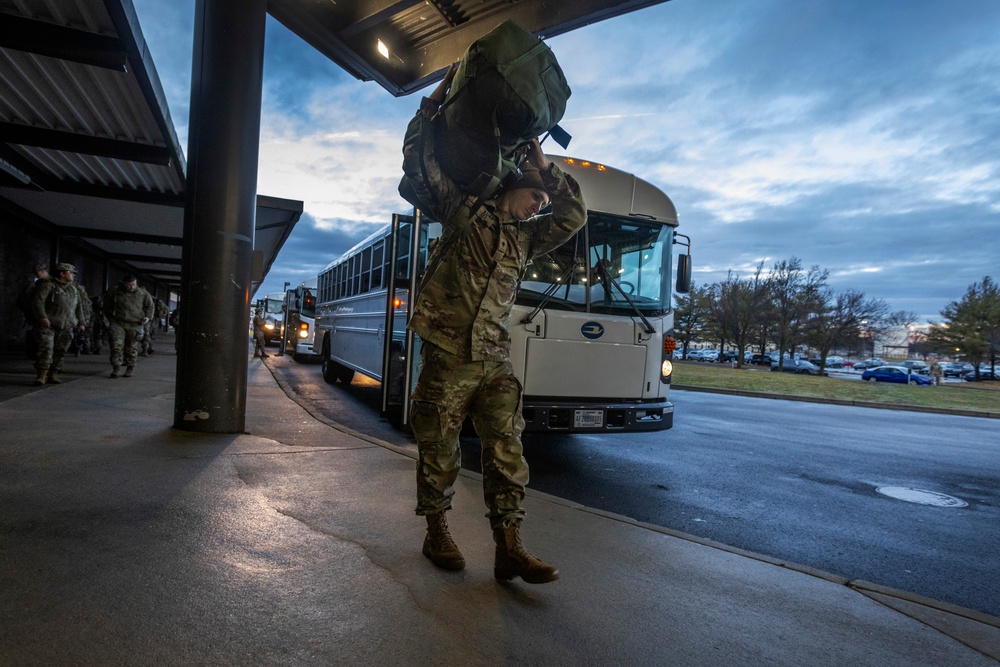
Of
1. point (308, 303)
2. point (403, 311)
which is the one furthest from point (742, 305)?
point (403, 311)

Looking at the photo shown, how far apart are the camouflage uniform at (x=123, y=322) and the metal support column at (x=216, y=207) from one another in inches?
232

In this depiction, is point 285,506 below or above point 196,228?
below

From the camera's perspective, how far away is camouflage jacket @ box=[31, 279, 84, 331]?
8.77 metres

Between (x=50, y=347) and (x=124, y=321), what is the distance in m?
1.55

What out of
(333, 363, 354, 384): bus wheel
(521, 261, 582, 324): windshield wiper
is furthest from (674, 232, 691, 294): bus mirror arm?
(333, 363, 354, 384): bus wheel

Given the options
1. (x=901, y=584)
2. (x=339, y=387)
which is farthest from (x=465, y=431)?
(x=339, y=387)

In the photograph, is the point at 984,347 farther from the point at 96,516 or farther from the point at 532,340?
the point at 96,516

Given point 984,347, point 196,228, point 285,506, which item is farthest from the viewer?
point 984,347

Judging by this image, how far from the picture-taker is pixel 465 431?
19.5ft

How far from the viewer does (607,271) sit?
6.29 metres

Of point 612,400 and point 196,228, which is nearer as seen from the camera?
point 196,228

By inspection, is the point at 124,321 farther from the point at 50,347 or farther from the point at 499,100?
the point at 499,100

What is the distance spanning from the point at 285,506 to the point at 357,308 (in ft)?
23.3

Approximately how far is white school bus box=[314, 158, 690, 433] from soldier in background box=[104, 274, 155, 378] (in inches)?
247
